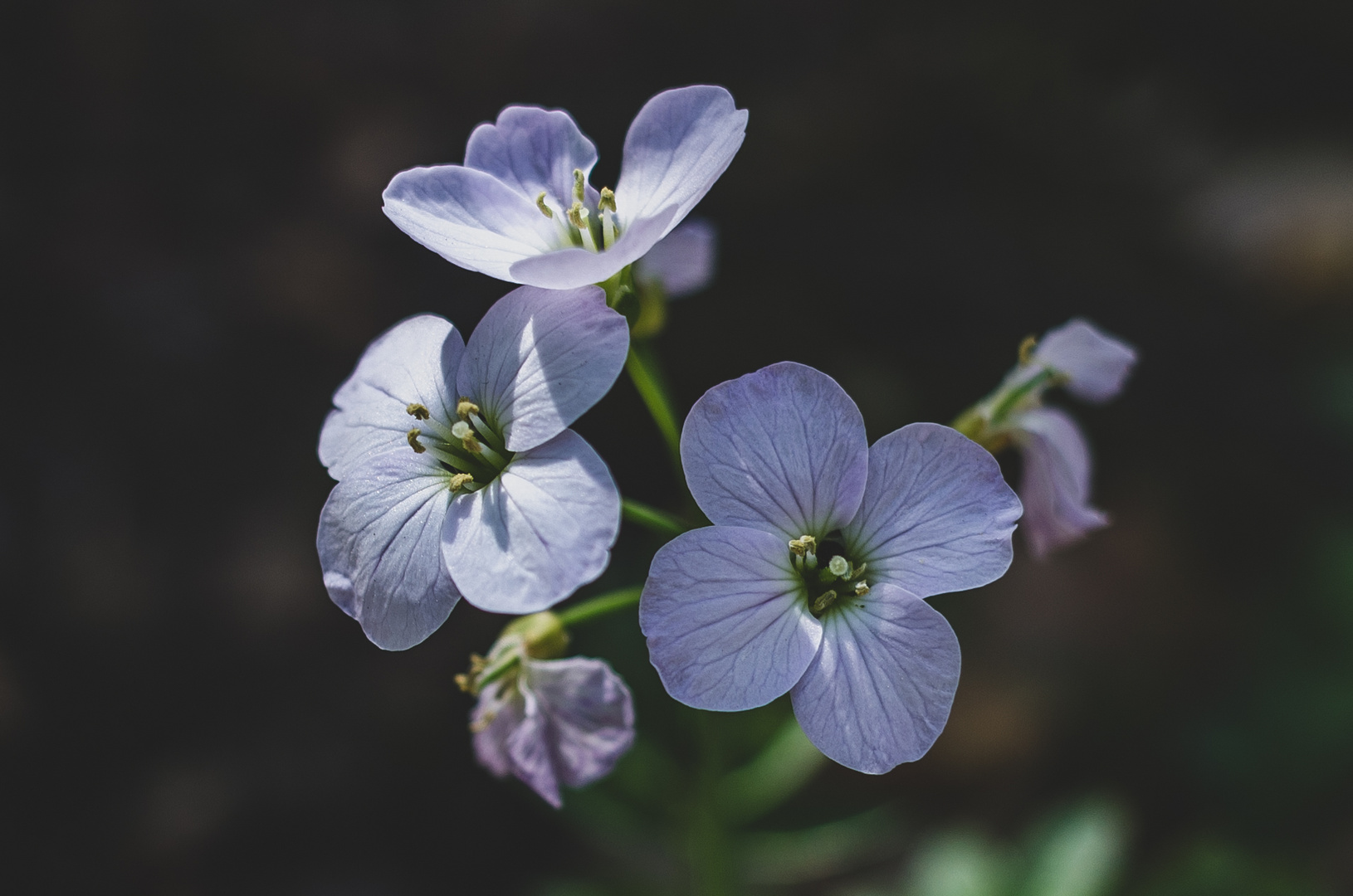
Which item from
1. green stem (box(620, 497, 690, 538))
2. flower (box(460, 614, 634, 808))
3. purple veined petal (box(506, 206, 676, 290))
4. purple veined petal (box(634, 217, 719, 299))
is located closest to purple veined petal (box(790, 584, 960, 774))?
flower (box(460, 614, 634, 808))

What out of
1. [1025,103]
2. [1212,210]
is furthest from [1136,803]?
[1025,103]

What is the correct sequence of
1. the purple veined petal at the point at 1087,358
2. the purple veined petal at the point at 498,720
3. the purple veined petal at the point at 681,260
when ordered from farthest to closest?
1. the purple veined petal at the point at 681,260
2. the purple veined petal at the point at 1087,358
3. the purple veined petal at the point at 498,720

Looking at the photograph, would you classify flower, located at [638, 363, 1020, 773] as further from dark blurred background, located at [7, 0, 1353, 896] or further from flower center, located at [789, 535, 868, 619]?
dark blurred background, located at [7, 0, 1353, 896]

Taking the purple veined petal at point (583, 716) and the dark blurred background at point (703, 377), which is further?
the dark blurred background at point (703, 377)

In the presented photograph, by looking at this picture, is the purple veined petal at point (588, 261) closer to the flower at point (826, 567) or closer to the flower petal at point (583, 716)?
the flower at point (826, 567)

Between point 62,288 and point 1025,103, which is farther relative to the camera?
point 1025,103

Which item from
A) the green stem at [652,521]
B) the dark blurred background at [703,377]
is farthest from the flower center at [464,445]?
the dark blurred background at [703,377]

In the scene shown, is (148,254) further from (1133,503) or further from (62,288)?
(1133,503)
